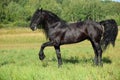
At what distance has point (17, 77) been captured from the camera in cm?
857

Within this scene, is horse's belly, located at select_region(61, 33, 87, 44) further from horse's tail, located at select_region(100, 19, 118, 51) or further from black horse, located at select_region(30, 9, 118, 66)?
horse's tail, located at select_region(100, 19, 118, 51)

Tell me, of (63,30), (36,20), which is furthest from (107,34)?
(36,20)

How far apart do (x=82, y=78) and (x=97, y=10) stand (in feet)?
327

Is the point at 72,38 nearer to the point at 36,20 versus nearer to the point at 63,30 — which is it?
the point at 63,30

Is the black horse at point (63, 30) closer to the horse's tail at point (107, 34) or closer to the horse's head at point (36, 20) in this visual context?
the horse's head at point (36, 20)

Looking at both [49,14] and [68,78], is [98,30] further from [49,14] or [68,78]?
[68,78]

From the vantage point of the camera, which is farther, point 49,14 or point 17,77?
point 49,14

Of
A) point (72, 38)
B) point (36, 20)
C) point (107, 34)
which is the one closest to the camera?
Answer: point (36, 20)

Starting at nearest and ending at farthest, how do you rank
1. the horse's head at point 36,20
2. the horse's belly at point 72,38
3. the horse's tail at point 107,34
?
the horse's head at point 36,20 → the horse's belly at point 72,38 → the horse's tail at point 107,34

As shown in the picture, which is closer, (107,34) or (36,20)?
(36,20)

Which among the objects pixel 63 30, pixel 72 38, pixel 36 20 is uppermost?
pixel 36 20

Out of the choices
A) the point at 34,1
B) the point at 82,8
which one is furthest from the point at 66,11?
the point at 34,1

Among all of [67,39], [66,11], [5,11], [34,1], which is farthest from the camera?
[34,1]

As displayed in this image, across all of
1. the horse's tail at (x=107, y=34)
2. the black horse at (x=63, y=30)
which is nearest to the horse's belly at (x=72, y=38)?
the black horse at (x=63, y=30)
